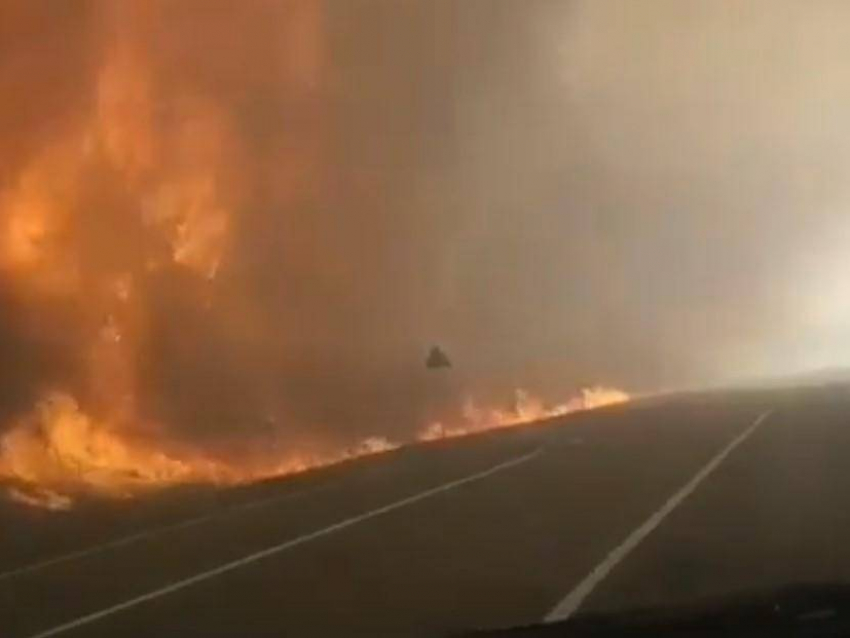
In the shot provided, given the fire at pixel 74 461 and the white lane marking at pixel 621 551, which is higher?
the fire at pixel 74 461

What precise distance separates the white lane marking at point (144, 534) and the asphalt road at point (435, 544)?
51 mm

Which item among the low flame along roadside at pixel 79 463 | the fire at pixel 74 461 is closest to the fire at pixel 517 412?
the low flame along roadside at pixel 79 463

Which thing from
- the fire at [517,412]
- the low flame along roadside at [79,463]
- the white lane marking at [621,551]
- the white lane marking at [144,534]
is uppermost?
the fire at [517,412]

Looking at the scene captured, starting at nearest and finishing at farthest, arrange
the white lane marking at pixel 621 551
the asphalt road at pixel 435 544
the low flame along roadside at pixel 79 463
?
the white lane marking at pixel 621 551 < the asphalt road at pixel 435 544 < the low flame along roadside at pixel 79 463

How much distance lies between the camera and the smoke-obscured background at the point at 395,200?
23.2 metres

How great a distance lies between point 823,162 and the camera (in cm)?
4734

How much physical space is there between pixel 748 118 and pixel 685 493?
27.3m

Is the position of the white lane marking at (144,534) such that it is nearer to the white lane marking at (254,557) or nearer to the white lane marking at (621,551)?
the white lane marking at (254,557)

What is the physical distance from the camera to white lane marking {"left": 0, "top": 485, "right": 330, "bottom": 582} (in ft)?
47.5

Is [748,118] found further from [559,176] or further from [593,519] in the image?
[593,519]

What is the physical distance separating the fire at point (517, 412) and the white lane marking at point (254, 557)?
1401 cm

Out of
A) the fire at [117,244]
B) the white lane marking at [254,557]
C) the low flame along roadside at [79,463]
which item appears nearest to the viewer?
the white lane marking at [254,557]

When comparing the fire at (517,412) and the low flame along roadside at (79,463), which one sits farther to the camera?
the fire at (517,412)

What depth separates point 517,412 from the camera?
44.1 meters
